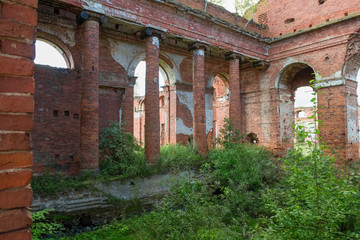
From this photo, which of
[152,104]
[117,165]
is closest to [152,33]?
[152,104]

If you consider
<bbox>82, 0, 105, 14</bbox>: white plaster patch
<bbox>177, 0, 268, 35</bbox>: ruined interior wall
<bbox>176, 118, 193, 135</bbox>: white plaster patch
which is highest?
<bbox>177, 0, 268, 35</bbox>: ruined interior wall

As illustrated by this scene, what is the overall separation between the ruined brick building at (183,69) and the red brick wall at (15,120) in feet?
14.1

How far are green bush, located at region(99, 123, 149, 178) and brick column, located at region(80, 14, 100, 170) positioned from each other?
26.4 inches

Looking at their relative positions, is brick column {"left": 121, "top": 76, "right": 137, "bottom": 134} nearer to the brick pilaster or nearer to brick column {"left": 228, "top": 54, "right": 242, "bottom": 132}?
the brick pilaster

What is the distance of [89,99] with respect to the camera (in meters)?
7.54

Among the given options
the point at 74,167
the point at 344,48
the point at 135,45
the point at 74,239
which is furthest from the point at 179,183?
the point at 344,48

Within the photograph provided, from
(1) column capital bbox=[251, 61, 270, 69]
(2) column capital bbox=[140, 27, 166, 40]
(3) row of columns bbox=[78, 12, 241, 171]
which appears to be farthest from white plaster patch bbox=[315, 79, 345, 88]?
(2) column capital bbox=[140, 27, 166, 40]

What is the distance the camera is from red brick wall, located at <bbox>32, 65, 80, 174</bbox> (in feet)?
26.6

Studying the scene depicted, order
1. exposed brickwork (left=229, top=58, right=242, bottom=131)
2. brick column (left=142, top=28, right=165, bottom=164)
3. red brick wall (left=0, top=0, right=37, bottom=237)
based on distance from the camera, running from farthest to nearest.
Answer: exposed brickwork (left=229, top=58, right=242, bottom=131), brick column (left=142, top=28, right=165, bottom=164), red brick wall (left=0, top=0, right=37, bottom=237)

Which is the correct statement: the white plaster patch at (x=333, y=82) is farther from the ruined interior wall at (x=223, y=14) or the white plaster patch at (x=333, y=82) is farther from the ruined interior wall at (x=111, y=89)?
the ruined interior wall at (x=111, y=89)

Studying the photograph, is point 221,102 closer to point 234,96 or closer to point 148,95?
point 234,96

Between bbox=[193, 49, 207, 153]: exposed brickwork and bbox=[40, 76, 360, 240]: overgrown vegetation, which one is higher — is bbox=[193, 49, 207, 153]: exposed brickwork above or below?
above

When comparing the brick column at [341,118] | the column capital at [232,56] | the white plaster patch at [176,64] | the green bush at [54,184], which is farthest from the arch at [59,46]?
the brick column at [341,118]

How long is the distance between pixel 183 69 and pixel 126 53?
3341mm
